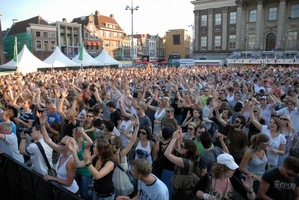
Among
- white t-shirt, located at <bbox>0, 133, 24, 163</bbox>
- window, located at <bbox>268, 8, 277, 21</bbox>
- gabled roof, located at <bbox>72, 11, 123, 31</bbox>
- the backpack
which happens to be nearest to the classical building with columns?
window, located at <bbox>268, 8, 277, 21</bbox>

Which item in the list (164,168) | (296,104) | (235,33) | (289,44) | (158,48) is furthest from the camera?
(158,48)

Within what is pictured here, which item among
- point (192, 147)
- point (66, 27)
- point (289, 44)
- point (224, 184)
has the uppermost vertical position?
point (66, 27)

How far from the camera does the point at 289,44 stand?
46.9 m

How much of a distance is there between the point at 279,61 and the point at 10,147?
40483 millimetres

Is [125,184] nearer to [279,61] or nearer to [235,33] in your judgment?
[279,61]

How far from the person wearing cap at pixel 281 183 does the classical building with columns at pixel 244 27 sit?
48068 mm

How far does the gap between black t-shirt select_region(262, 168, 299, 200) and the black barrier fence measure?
2.32m

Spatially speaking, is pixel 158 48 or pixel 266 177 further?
pixel 158 48

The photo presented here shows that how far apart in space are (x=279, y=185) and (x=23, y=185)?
377 centimetres

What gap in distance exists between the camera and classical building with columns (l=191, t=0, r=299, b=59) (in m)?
46.6

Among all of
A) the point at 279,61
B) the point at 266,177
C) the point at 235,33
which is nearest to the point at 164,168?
the point at 266,177

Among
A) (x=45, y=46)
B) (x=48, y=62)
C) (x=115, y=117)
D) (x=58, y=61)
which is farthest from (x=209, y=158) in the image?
(x=45, y=46)

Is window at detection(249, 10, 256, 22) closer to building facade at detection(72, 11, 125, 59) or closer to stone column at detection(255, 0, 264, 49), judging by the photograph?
stone column at detection(255, 0, 264, 49)

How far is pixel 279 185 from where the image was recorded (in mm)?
2967
